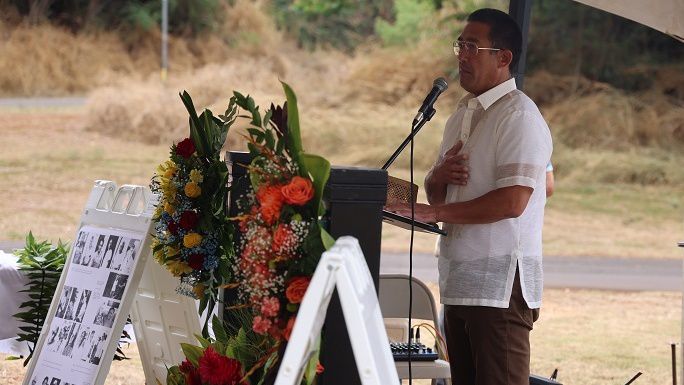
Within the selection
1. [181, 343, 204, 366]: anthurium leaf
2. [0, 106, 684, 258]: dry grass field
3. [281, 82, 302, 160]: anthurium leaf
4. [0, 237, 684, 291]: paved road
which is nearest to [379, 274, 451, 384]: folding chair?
[181, 343, 204, 366]: anthurium leaf

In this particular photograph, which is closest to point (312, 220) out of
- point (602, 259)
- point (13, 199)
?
point (602, 259)

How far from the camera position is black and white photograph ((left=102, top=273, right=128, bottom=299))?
3645mm

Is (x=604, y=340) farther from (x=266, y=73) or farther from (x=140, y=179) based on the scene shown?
(x=266, y=73)

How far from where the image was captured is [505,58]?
3.30 metres

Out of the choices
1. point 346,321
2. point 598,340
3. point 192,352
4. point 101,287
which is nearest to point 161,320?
point 101,287

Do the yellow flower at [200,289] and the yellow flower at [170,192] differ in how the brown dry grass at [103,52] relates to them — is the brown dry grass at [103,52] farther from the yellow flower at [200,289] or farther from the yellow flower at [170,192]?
the yellow flower at [200,289]

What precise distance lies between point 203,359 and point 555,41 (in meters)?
16.1

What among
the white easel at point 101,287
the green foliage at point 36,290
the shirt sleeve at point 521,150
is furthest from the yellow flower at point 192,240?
the green foliage at point 36,290

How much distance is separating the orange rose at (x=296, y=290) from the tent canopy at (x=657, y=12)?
82.6 inches

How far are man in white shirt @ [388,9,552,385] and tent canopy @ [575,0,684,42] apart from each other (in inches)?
38.0

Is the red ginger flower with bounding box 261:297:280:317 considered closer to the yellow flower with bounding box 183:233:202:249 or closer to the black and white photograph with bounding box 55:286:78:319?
the yellow flower with bounding box 183:233:202:249

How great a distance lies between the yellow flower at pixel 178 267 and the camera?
3.10 metres

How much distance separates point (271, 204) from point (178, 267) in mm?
708

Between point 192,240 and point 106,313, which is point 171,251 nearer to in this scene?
point 192,240
